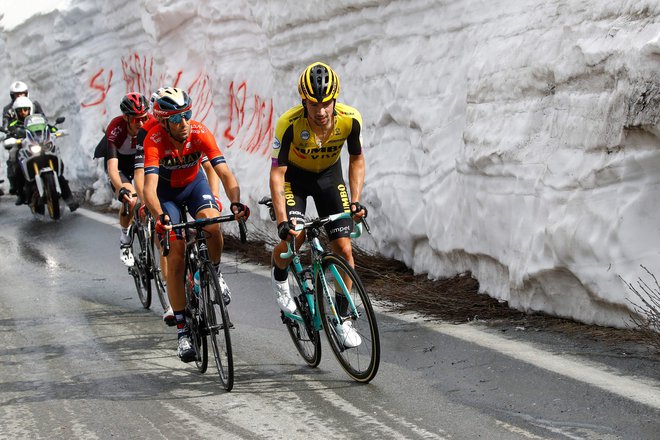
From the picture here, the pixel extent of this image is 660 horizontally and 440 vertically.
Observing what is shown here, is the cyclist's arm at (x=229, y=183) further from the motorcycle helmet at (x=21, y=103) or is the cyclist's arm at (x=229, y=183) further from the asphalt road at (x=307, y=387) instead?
the motorcycle helmet at (x=21, y=103)

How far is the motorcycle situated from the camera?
17703 millimetres

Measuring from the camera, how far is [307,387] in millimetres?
6750

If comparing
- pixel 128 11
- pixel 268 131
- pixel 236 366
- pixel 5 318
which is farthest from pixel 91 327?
pixel 128 11

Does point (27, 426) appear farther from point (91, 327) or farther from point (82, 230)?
point (82, 230)

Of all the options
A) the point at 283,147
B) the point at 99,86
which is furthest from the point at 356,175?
the point at 99,86

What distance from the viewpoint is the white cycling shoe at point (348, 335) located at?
6699mm

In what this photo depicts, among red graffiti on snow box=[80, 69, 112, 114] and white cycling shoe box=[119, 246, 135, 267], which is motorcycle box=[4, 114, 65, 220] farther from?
white cycling shoe box=[119, 246, 135, 267]

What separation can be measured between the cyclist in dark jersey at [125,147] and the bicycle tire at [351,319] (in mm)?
3171

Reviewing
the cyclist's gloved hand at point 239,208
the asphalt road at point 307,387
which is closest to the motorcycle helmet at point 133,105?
the asphalt road at point 307,387

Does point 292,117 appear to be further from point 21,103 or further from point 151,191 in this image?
point 21,103

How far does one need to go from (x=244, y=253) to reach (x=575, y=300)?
5859 millimetres

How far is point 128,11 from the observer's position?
20.6 m

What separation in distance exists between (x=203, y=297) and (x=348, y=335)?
40.1 inches

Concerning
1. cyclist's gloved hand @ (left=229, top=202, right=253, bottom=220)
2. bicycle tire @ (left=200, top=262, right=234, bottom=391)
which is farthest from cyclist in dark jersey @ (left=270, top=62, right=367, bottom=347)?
bicycle tire @ (left=200, top=262, right=234, bottom=391)
